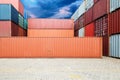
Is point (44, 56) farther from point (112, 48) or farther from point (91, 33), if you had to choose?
point (91, 33)

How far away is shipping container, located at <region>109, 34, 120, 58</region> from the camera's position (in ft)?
87.2

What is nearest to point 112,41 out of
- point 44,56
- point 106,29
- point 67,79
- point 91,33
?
point 106,29

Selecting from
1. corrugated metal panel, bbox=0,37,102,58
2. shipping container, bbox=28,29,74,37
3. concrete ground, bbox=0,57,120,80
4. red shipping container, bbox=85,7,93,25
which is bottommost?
concrete ground, bbox=0,57,120,80

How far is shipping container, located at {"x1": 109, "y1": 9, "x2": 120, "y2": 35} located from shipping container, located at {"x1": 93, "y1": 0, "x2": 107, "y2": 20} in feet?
8.77

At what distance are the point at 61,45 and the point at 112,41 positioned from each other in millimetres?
5975

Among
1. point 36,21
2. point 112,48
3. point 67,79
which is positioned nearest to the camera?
point 67,79

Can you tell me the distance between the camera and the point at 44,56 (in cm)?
3012

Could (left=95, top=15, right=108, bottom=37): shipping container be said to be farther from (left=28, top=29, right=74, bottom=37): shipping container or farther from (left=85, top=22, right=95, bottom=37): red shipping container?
(left=28, top=29, right=74, bottom=37): shipping container

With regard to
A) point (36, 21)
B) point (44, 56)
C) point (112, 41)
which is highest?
point (36, 21)

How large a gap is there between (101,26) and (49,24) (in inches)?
388

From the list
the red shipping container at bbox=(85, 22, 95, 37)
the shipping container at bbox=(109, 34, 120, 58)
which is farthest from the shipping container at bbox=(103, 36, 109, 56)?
the red shipping container at bbox=(85, 22, 95, 37)

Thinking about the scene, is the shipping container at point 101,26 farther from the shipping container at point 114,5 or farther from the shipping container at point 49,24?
the shipping container at point 49,24

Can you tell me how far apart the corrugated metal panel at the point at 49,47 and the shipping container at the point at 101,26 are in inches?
146

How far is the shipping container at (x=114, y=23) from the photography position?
87.8ft
